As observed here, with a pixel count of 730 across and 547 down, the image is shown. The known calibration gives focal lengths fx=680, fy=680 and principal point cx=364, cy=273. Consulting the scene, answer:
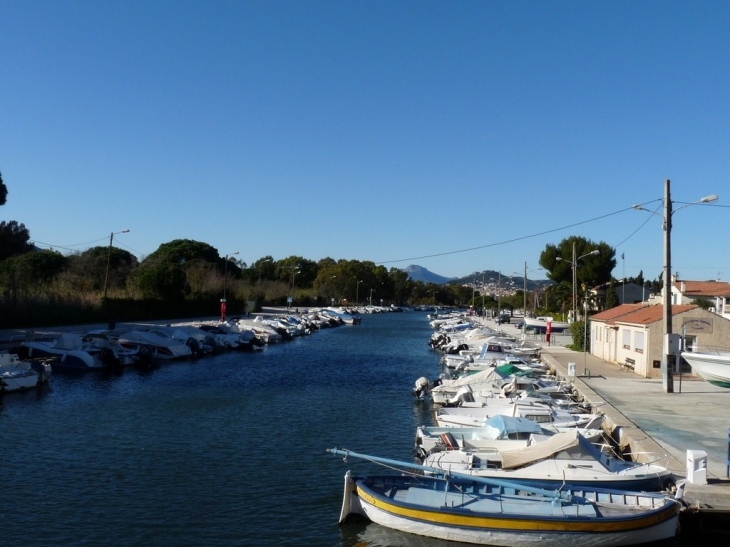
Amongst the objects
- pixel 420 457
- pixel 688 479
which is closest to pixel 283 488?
pixel 420 457

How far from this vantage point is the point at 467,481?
1472cm

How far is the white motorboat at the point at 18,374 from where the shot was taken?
97.1 feet

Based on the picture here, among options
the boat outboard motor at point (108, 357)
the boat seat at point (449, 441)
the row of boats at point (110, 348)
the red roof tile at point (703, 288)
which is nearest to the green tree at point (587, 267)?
the red roof tile at point (703, 288)

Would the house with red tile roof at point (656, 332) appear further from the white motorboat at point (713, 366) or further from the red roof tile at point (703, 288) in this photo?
the red roof tile at point (703, 288)

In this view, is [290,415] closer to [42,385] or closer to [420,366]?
[42,385]

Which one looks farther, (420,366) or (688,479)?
(420,366)

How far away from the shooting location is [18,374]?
1191 inches

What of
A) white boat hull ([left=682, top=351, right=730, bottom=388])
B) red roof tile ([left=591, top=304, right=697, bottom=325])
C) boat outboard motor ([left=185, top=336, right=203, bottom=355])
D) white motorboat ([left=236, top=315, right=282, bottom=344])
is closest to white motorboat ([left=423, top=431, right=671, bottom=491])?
white boat hull ([left=682, top=351, right=730, bottom=388])

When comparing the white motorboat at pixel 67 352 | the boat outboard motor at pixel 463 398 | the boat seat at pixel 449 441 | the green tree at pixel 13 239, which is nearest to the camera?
the boat seat at pixel 449 441

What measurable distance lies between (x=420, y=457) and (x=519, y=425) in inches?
118

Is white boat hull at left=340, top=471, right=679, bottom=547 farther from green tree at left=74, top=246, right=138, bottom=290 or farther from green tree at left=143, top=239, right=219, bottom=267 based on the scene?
green tree at left=143, top=239, right=219, bottom=267

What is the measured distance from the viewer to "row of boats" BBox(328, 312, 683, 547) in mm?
13078

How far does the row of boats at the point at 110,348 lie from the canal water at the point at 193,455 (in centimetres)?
136

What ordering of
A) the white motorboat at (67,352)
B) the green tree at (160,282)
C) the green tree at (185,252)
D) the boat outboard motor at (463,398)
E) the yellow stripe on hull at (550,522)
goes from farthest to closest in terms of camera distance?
the green tree at (185,252) → the green tree at (160,282) → the white motorboat at (67,352) → the boat outboard motor at (463,398) → the yellow stripe on hull at (550,522)
